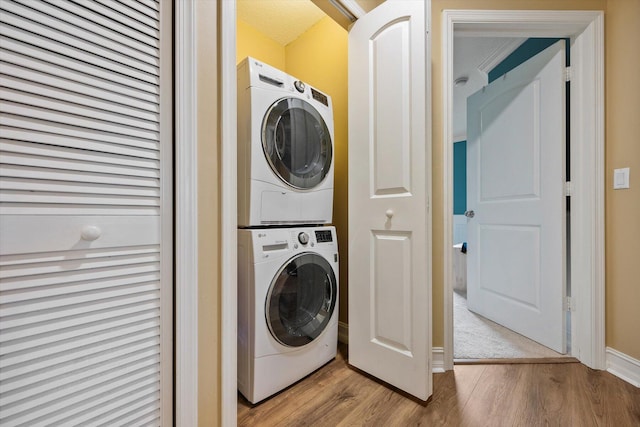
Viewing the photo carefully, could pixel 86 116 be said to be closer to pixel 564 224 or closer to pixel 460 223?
pixel 564 224

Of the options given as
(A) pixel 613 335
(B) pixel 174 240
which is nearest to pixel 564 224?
(A) pixel 613 335

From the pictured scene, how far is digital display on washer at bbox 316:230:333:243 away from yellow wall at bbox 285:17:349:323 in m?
0.43

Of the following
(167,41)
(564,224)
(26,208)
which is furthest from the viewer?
(564,224)

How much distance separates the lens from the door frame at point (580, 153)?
162 centimetres

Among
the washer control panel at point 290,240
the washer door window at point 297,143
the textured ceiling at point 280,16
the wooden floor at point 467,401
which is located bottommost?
the wooden floor at point 467,401

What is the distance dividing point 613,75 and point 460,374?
1949 mm

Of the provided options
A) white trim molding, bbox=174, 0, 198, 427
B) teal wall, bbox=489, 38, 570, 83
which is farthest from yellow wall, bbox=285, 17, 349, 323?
teal wall, bbox=489, 38, 570, 83

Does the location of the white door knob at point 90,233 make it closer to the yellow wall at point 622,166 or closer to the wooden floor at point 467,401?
the wooden floor at point 467,401

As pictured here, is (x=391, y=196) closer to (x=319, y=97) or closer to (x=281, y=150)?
(x=281, y=150)

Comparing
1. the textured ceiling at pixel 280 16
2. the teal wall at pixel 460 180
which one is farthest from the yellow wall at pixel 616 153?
the teal wall at pixel 460 180

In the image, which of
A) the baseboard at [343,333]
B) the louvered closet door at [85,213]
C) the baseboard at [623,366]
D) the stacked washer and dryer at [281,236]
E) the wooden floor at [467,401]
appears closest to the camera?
the louvered closet door at [85,213]

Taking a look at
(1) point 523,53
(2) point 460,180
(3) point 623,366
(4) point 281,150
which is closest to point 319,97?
(4) point 281,150

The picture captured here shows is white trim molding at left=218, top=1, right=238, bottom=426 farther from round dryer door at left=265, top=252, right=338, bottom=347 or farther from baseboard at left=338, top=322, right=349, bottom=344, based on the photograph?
baseboard at left=338, top=322, right=349, bottom=344

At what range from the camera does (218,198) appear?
2.93ft
